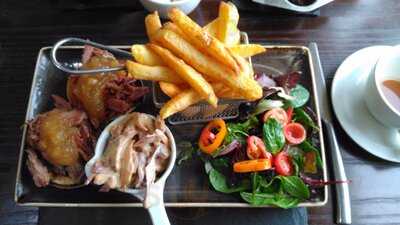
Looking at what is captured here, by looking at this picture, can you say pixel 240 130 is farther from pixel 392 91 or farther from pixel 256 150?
pixel 392 91

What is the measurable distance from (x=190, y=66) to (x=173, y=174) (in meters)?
0.37

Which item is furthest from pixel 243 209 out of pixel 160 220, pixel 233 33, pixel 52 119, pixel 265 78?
pixel 52 119

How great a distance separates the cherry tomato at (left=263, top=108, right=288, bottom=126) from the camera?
4.17 feet

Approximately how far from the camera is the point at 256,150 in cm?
123

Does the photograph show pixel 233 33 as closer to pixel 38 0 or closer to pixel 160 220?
pixel 160 220

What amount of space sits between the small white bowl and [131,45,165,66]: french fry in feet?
1.25

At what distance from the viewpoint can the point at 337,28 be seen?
1591mm

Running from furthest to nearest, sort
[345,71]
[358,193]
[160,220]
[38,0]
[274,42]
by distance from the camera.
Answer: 1. [38,0]
2. [274,42]
3. [345,71]
4. [358,193]
5. [160,220]

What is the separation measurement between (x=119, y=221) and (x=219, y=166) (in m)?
0.37

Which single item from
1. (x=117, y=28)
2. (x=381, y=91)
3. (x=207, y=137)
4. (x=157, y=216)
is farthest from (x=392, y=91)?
(x=117, y=28)

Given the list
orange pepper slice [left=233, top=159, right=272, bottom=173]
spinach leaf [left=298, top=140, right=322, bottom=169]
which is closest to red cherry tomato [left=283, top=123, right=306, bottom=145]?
spinach leaf [left=298, top=140, right=322, bottom=169]

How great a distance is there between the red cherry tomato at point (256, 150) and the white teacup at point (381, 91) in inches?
14.9

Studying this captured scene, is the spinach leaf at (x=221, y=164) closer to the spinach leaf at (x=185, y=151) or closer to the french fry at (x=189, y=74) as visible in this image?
the spinach leaf at (x=185, y=151)

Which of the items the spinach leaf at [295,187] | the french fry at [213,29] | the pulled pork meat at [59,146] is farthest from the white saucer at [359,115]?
the pulled pork meat at [59,146]
